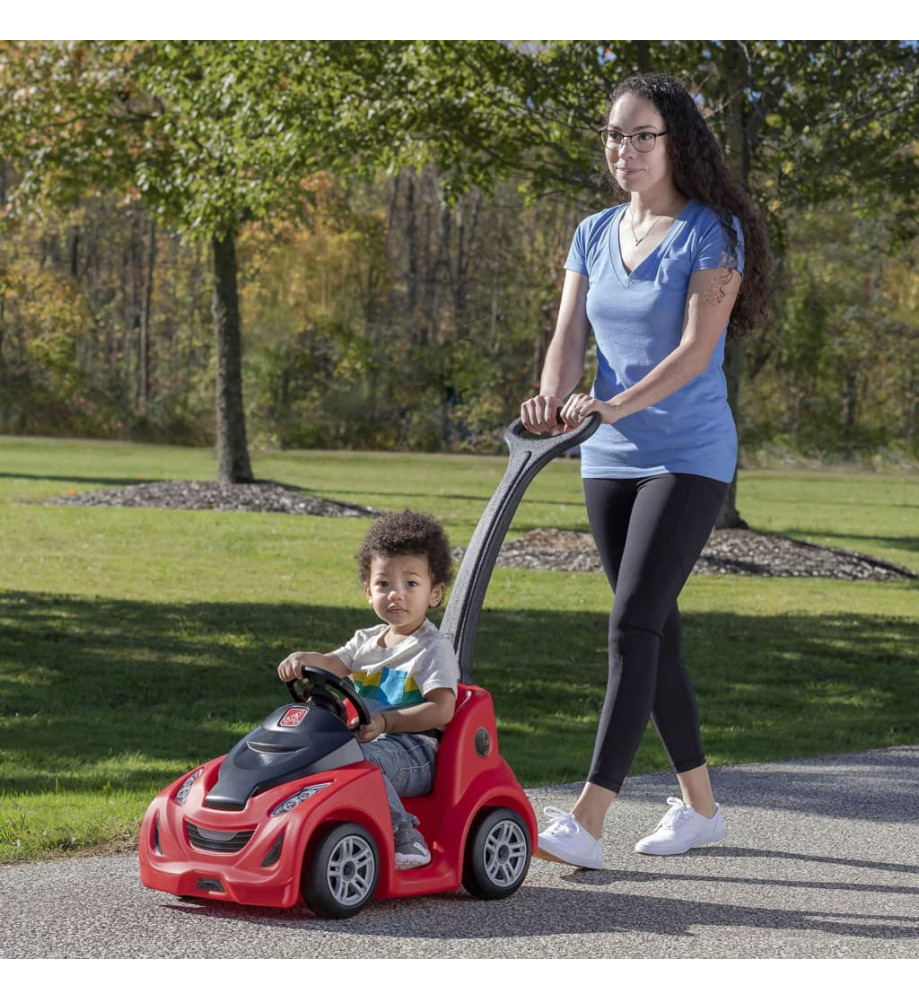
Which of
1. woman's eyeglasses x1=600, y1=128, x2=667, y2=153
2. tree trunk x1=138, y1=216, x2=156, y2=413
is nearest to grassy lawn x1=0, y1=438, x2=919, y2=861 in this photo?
woman's eyeglasses x1=600, y1=128, x2=667, y2=153

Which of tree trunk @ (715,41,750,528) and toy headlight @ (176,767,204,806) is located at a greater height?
tree trunk @ (715,41,750,528)

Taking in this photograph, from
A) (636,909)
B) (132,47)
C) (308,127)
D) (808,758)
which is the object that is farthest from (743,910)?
(132,47)

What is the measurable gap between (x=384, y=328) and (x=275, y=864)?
41.3 meters

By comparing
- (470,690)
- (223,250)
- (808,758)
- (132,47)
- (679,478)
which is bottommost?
(808,758)

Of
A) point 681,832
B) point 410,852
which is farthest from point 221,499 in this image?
point 410,852

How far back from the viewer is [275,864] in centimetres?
393

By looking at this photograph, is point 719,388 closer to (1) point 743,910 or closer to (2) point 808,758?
(1) point 743,910

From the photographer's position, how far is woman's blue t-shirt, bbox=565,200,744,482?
4738mm

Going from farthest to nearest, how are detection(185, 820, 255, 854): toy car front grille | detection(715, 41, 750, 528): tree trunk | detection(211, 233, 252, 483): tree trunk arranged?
detection(211, 233, 252, 483): tree trunk, detection(715, 41, 750, 528): tree trunk, detection(185, 820, 255, 854): toy car front grille

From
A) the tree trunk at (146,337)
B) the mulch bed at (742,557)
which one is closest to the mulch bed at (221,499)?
the mulch bed at (742,557)

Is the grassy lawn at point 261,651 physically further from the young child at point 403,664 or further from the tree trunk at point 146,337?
the tree trunk at point 146,337

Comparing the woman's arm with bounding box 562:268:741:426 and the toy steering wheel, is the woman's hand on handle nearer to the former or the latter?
the woman's arm with bounding box 562:268:741:426

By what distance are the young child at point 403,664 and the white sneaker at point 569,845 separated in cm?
46

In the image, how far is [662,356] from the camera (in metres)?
4.77
